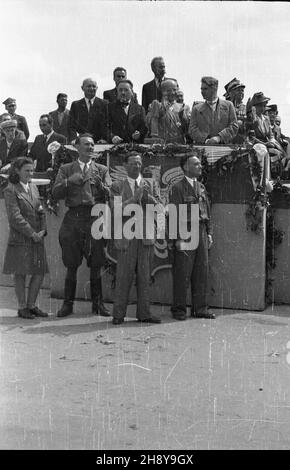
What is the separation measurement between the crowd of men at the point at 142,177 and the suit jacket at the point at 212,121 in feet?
0.04

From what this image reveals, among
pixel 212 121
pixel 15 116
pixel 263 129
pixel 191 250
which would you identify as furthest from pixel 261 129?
pixel 15 116

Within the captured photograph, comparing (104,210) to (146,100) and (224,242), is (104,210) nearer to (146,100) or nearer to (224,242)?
(224,242)

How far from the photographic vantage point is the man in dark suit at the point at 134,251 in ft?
28.4

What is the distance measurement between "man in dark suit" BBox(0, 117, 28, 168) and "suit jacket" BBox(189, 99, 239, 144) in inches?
126

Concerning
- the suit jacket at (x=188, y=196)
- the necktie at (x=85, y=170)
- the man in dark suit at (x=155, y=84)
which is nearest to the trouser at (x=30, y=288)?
the necktie at (x=85, y=170)

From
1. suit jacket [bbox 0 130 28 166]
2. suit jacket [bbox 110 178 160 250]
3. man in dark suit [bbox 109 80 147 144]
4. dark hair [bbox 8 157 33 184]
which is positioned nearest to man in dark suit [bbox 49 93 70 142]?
suit jacket [bbox 0 130 28 166]

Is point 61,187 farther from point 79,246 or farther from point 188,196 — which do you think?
point 188,196

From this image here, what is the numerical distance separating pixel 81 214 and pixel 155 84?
10.4 ft

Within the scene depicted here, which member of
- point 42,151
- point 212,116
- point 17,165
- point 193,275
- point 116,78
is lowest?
point 193,275

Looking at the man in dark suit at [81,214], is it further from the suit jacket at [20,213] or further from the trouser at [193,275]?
the trouser at [193,275]

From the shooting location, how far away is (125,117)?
10.4 metres

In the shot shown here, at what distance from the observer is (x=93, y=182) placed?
9.03 metres
